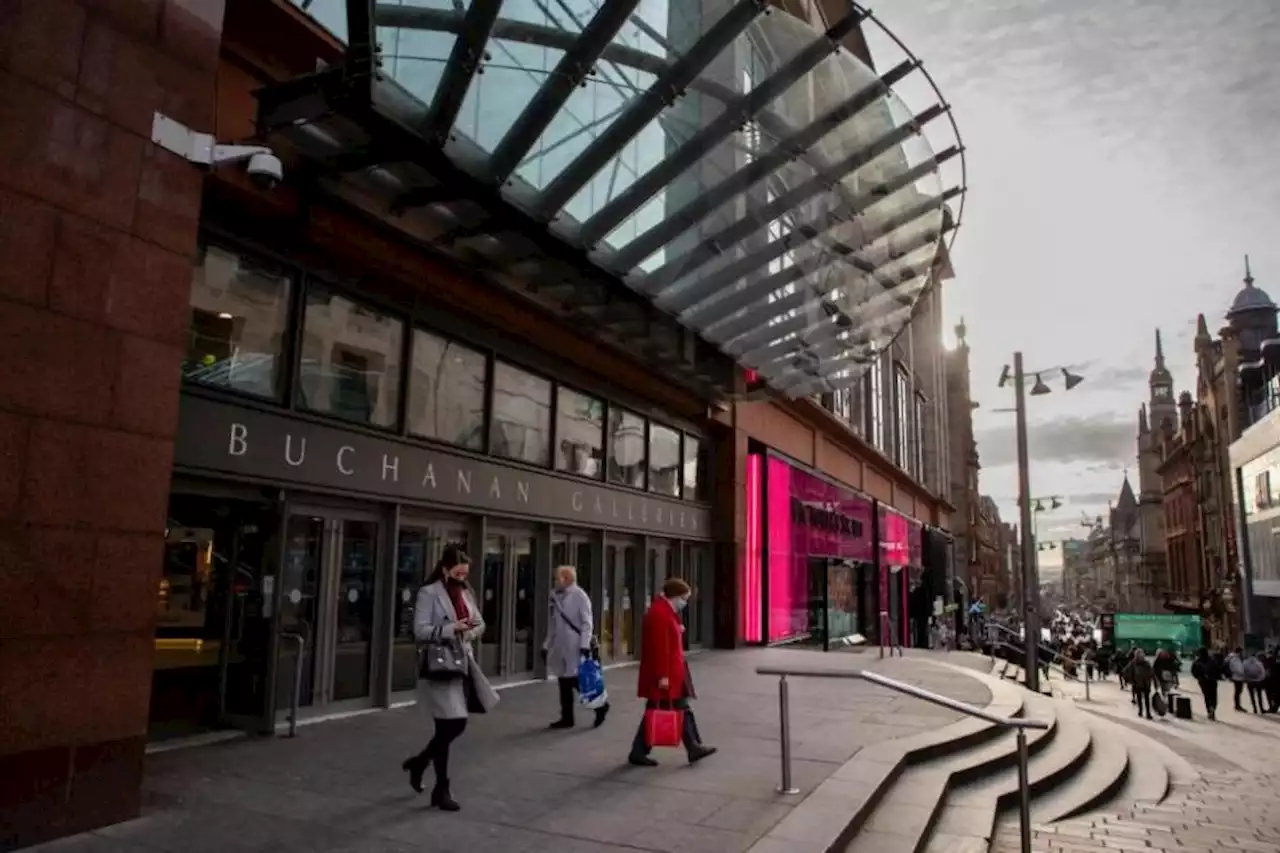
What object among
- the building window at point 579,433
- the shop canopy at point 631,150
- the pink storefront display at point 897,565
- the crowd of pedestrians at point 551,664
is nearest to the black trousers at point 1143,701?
the pink storefront display at point 897,565

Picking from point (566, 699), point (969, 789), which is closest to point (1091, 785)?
point (969, 789)

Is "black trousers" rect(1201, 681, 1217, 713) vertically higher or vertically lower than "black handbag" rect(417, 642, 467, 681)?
lower

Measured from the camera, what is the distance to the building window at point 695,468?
756 inches

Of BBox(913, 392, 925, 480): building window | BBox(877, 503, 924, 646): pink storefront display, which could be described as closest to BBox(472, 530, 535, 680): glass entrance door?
BBox(877, 503, 924, 646): pink storefront display

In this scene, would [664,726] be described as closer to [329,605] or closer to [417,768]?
[417,768]

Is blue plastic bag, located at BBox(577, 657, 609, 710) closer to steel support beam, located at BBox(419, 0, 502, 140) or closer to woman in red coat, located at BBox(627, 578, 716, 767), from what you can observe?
woman in red coat, located at BBox(627, 578, 716, 767)

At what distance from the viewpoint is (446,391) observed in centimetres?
Result: 1162

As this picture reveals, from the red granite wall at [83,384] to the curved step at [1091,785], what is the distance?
24.7 ft

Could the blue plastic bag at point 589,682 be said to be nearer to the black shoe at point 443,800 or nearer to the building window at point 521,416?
the black shoe at point 443,800

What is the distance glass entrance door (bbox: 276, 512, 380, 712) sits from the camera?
9.16m

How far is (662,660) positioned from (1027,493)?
17.6 m

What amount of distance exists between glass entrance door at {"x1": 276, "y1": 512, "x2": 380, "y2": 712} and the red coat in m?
3.75

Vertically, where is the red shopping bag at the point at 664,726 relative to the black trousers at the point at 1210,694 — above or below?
above

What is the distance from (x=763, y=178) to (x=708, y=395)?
23.8 feet
